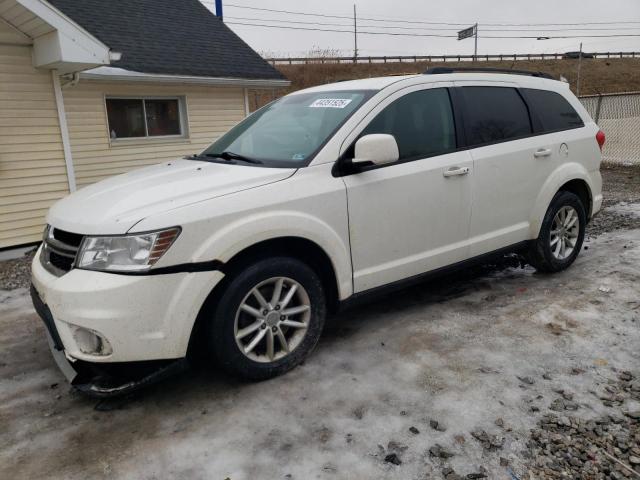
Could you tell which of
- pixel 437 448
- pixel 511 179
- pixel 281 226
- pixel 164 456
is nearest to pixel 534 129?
pixel 511 179

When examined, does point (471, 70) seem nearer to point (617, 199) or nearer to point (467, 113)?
point (467, 113)

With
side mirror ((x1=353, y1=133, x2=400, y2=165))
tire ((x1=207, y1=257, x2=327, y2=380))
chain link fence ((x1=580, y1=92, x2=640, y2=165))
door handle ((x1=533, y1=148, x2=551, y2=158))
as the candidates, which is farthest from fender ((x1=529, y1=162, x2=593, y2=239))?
chain link fence ((x1=580, y1=92, x2=640, y2=165))

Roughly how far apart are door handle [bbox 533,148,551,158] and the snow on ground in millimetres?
1244

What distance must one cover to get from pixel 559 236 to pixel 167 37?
851 centimetres

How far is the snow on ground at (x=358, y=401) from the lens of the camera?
8.32 ft

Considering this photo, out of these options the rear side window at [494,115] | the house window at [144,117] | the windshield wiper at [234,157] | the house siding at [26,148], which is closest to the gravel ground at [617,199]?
the rear side window at [494,115]

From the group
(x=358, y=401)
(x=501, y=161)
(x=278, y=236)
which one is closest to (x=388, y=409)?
(x=358, y=401)

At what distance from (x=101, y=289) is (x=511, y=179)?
130 inches

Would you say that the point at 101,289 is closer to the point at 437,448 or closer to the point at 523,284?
the point at 437,448

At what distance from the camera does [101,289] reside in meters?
2.66

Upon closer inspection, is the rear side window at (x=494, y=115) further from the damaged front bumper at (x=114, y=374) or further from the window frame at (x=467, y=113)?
the damaged front bumper at (x=114, y=374)

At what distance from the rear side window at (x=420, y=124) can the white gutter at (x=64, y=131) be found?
6094 mm

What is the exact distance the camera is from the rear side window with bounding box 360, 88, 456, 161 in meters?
3.72

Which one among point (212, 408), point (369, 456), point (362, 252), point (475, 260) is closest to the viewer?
point (369, 456)
